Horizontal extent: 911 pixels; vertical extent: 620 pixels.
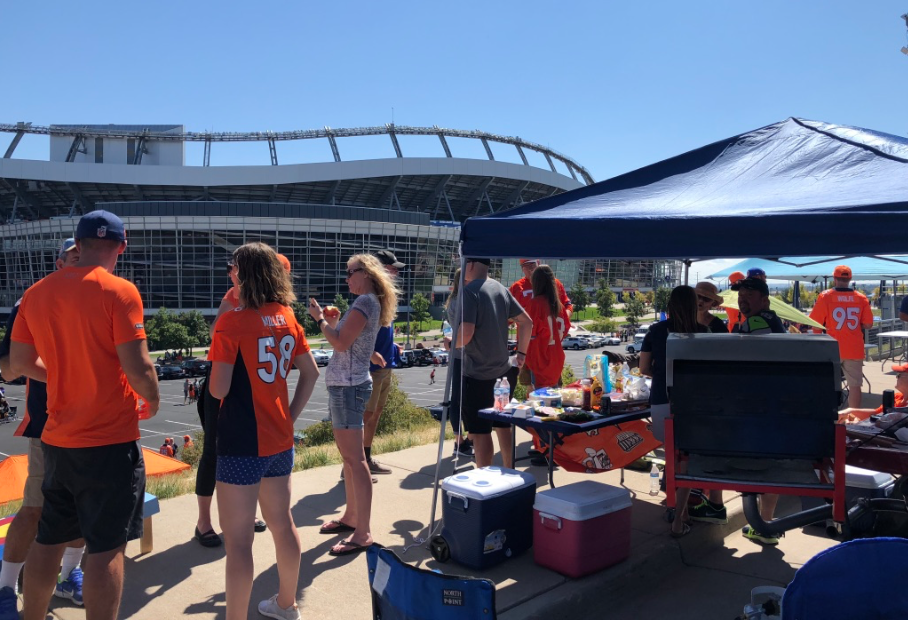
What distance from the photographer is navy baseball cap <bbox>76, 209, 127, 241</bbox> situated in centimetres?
286

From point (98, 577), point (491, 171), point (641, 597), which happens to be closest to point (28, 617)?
point (98, 577)

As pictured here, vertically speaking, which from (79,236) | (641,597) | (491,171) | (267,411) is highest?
(491,171)

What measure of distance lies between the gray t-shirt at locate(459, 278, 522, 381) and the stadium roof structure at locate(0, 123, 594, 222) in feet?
233

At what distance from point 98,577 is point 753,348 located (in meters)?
3.33

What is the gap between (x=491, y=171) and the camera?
7912 centimetres

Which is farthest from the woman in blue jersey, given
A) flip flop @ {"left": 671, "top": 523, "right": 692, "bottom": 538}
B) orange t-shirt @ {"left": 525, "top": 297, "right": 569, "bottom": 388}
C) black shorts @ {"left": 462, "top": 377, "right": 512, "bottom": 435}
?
orange t-shirt @ {"left": 525, "top": 297, "right": 569, "bottom": 388}

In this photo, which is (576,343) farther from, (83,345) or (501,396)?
(83,345)

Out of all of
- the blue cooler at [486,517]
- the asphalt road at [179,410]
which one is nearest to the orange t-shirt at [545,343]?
the blue cooler at [486,517]

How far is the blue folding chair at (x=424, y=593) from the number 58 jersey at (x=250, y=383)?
0.72 meters

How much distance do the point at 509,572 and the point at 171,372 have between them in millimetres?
49292

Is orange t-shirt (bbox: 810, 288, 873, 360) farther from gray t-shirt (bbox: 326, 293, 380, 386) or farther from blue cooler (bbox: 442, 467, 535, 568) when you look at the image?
gray t-shirt (bbox: 326, 293, 380, 386)

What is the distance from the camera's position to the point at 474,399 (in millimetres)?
4996

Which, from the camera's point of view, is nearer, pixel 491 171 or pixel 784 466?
pixel 784 466

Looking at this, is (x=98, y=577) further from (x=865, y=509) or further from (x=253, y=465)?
(x=865, y=509)
